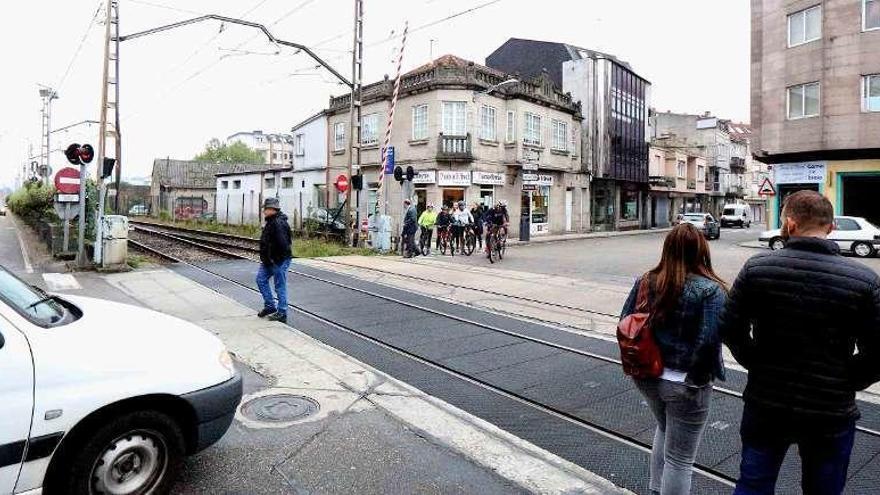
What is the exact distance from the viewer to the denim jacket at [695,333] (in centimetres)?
294

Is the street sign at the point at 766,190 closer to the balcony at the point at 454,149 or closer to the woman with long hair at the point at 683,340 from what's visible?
the balcony at the point at 454,149

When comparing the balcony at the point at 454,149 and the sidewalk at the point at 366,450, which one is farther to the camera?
the balcony at the point at 454,149

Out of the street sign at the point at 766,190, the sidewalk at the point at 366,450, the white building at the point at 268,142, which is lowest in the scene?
the sidewalk at the point at 366,450

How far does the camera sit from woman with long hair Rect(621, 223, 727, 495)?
2948 millimetres

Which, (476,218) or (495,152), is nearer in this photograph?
(476,218)

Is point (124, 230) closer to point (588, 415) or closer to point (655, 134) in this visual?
point (588, 415)

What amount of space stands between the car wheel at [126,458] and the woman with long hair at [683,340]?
8.99ft

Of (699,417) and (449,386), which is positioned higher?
(699,417)

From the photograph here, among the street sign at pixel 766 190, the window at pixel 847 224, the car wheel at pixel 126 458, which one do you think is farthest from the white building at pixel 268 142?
the car wheel at pixel 126 458

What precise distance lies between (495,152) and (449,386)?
24.5 meters

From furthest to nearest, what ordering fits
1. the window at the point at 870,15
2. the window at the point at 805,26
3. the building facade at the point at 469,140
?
1. the building facade at the point at 469,140
2. the window at the point at 805,26
3. the window at the point at 870,15

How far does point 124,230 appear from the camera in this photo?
14.5 metres

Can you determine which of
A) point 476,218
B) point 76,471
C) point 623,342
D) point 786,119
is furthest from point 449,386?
point 786,119

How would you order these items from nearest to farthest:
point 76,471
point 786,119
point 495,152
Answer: point 76,471, point 786,119, point 495,152
